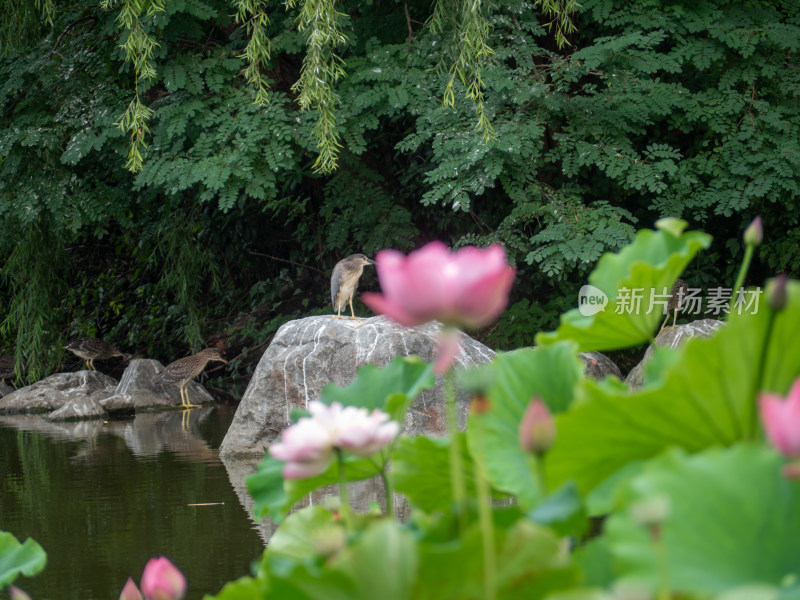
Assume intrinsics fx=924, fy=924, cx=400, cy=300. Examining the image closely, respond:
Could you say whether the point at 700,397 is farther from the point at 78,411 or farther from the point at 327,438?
the point at 78,411

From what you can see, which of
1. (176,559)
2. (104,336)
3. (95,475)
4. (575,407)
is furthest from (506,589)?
(104,336)

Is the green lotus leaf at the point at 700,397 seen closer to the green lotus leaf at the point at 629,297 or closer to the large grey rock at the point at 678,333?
the green lotus leaf at the point at 629,297

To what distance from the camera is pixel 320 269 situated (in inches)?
443

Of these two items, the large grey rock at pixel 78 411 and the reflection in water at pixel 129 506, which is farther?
the large grey rock at pixel 78 411

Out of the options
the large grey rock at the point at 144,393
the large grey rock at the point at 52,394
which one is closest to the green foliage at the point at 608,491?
the large grey rock at the point at 144,393

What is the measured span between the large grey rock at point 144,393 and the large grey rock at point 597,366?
4.37m

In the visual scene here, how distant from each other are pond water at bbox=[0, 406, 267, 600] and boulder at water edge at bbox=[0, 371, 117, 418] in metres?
1.77

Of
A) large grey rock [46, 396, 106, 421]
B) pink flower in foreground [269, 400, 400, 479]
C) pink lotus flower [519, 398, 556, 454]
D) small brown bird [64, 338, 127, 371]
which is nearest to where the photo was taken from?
pink lotus flower [519, 398, 556, 454]

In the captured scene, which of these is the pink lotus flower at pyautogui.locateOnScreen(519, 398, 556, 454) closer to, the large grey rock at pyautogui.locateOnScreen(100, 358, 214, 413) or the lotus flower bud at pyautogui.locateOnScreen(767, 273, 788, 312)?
the lotus flower bud at pyautogui.locateOnScreen(767, 273, 788, 312)

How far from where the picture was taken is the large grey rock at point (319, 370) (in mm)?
6621

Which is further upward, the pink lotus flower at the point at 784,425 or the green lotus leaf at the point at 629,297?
the green lotus leaf at the point at 629,297

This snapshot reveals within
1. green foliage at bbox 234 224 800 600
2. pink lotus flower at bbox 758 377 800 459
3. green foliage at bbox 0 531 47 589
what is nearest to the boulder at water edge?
green foliage at bbox 0 531 47 589

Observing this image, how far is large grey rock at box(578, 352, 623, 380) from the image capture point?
308 inches

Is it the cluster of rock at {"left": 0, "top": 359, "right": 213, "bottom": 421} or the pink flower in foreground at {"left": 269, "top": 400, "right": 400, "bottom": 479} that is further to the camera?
the cluster of rock at {"left": 0, "top": 359, "right": 213, "bottom": 421}
